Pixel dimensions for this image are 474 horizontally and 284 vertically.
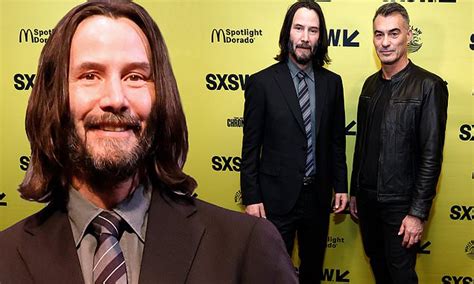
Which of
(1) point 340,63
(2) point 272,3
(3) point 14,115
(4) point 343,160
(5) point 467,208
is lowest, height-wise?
(5) point 467,208

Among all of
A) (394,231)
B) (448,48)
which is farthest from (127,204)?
(448,48)

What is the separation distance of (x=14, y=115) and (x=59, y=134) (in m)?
2.94

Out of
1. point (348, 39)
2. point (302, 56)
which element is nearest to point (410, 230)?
point (302, 56)

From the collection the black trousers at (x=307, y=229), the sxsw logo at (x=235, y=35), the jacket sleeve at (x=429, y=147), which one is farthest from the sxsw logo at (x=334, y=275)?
the sxsw logo at (x=235, y=35)

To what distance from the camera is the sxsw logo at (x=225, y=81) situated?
356 cm

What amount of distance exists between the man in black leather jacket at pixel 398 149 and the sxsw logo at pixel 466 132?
663mm

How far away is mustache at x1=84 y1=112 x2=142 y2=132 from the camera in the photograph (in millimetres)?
986

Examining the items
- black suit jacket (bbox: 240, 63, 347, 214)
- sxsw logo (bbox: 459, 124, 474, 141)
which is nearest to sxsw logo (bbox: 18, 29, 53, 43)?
black suit jacket (bbox: 240, 63, 347, 214)

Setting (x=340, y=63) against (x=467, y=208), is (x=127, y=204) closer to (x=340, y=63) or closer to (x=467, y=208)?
(x=340, y=63)

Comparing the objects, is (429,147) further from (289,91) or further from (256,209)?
(256,209)

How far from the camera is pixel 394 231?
2.86m

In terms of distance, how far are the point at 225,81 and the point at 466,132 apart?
1.53 meters

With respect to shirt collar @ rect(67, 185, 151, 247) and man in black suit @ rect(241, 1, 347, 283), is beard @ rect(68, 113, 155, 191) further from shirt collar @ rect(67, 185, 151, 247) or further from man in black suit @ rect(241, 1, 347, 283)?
man in black suit @ rect(241, 1, 347, 283)

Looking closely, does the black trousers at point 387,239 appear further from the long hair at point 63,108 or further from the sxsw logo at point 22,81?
the sxsw logo at point 22,81
